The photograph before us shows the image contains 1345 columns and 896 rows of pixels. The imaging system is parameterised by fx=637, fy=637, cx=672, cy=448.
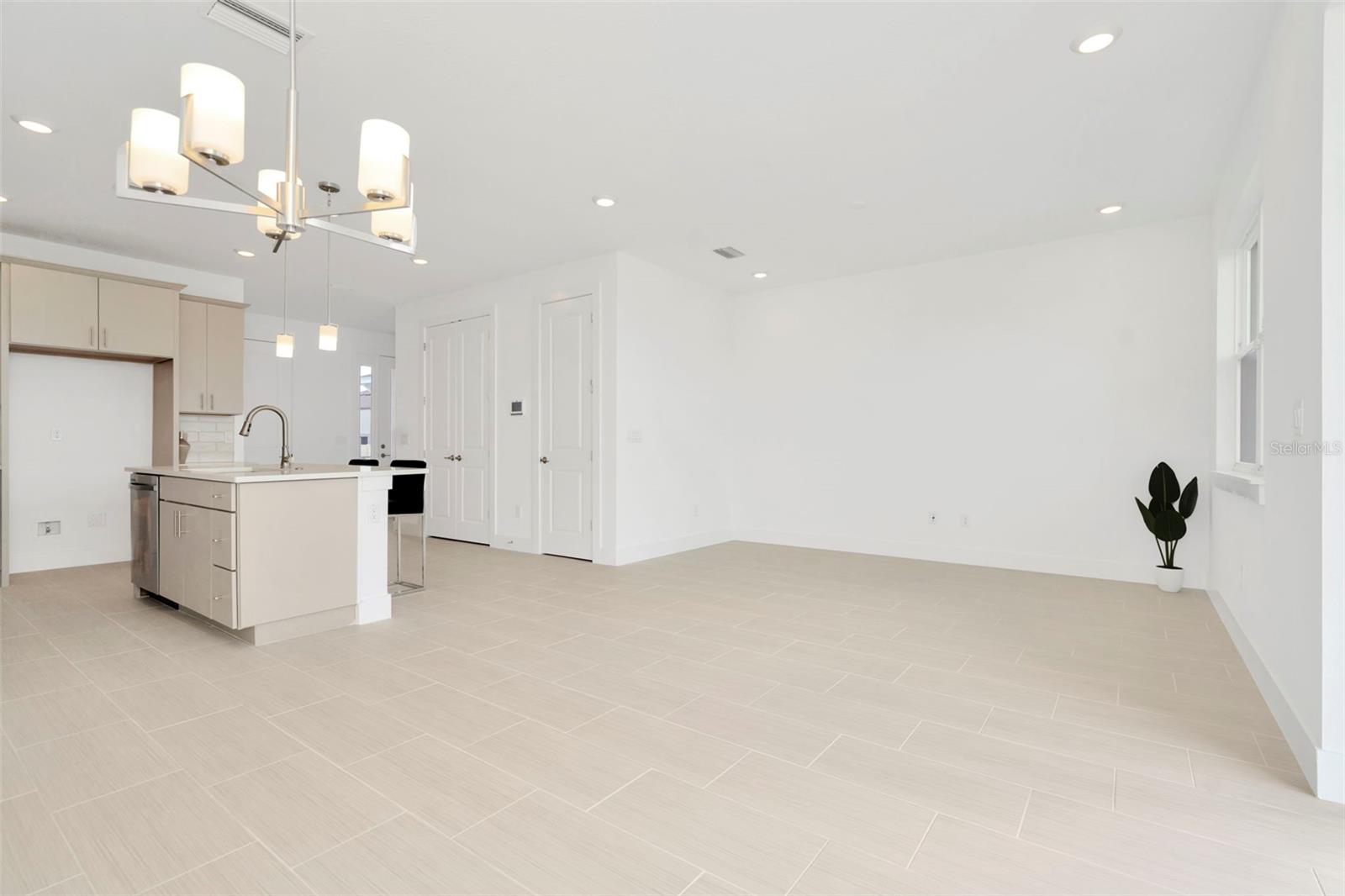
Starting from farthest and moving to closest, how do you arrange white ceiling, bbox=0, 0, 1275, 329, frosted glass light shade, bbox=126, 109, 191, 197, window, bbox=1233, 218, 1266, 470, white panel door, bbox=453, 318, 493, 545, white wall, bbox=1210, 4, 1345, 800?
white panel door, bbox=453, 318, 493, 545 < window, bbox=1233, 218, 1266, 470 < white ceiling, bbox=0, 0, 1275, 329 < frosted glass light shade, bbox=126, 109, 191, 197 < white wall, bbox=1210, 4, 1345, 800

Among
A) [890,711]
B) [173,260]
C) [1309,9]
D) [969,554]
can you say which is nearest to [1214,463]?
[969,554]

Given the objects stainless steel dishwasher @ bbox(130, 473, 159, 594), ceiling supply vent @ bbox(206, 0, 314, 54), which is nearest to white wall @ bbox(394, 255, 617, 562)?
stainless steel dishwasher @ bbox(130, 473, 159, 594)

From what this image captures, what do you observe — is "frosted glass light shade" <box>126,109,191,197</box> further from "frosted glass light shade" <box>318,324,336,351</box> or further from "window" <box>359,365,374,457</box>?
"window" <box>359,365,374,457</box>

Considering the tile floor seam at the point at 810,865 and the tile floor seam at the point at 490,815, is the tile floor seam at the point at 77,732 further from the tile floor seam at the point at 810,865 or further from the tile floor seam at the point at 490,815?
the tile floor seam at the point at 810,865

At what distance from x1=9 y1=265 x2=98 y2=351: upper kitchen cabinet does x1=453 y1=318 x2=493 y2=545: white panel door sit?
2984 mm

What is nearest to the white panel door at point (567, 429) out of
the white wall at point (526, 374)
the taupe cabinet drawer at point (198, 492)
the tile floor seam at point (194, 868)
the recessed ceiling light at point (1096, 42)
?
the white wall at point (526, 374)

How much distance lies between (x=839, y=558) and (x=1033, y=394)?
2.20 metres

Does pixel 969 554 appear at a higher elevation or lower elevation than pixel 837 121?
lower

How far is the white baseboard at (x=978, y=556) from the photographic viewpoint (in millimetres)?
5016

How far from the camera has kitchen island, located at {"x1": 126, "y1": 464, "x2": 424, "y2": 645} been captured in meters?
3.30

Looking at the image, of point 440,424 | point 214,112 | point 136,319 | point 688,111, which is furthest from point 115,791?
point 440,424

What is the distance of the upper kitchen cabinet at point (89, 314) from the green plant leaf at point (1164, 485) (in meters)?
7.97

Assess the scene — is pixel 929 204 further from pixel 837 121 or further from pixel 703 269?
pixel 703 269

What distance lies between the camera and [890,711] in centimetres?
255
